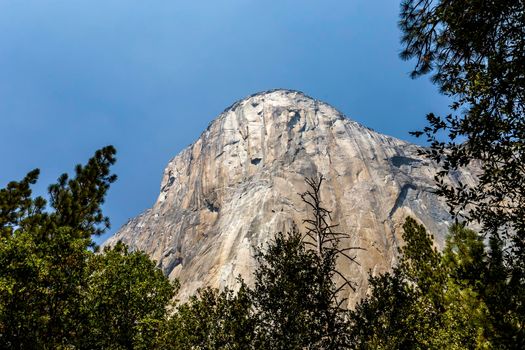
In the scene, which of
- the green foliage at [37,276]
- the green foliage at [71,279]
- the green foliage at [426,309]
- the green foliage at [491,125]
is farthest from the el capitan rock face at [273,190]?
the green foliage at [491,125]

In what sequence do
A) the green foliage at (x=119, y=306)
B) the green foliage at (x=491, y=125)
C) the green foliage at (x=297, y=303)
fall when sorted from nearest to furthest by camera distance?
the green foliage at (x=491, y=125)
the green foliage at (x=297, y=303)
the green foliage at (x=119, y=306)

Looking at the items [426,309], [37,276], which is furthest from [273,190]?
[37,276]

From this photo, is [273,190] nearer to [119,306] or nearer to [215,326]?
[215,326]

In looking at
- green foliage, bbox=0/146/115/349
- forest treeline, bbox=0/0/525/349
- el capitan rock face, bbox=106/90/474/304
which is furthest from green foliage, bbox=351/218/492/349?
el capitan rock face, bbox=106/90/474/304

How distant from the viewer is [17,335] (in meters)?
12.8

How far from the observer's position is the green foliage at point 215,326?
16844mm

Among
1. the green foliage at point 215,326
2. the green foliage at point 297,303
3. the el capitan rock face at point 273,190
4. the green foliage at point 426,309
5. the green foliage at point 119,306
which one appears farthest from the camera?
the el capitan rock face at point 273,190

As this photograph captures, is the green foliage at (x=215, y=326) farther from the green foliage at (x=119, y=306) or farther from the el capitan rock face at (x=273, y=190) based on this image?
the el capitan rock face at (x=273, y=190)

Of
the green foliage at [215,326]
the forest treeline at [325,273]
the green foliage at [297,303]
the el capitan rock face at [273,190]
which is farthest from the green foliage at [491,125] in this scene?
the el capitan rock face at [273,190]

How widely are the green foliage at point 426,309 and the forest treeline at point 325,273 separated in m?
0.07

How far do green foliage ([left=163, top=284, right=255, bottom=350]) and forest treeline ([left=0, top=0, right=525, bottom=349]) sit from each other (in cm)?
6

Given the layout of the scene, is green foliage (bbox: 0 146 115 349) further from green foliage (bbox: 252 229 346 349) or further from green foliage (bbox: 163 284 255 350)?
green foliage (bbox: 252 229 346 349)

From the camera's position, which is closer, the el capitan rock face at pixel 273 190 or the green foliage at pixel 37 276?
the green foliage at pixel 37 276

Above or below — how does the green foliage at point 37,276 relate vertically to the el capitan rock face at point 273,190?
below
